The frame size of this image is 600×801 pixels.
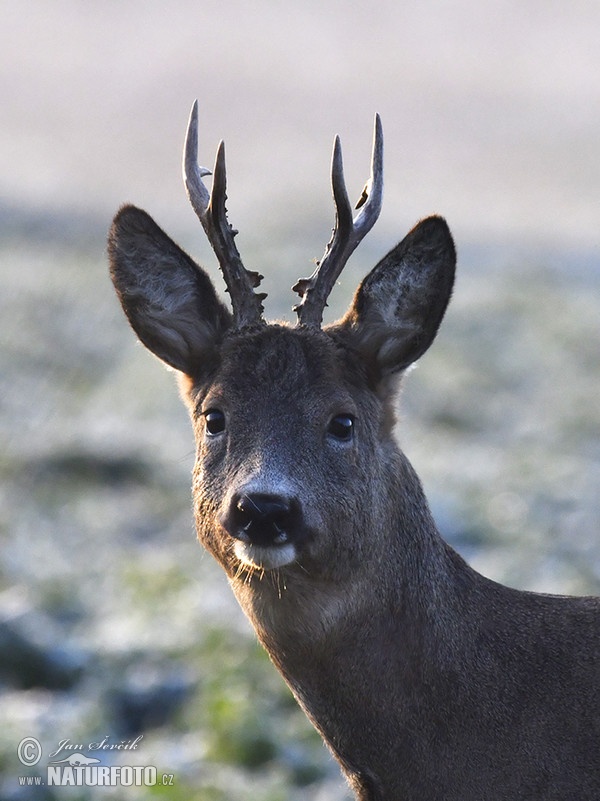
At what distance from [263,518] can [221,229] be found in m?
1.32

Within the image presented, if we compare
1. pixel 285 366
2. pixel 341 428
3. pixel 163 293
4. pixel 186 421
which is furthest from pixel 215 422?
pixel 186 421

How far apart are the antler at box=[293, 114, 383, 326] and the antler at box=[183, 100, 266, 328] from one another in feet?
0.63

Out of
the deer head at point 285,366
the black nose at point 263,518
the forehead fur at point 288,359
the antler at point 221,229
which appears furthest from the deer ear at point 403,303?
the black nose at point 263,518

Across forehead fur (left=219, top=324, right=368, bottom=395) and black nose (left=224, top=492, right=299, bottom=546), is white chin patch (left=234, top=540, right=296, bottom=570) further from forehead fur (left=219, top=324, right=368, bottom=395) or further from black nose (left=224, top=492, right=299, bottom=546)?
forehead fur (left=219, top=324, right=368, bottom=395)

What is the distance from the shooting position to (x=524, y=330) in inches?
781

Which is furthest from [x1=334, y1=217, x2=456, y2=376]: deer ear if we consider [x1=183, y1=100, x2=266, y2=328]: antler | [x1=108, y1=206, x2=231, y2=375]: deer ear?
[x1=108, y1=206, x2=231, y2=375]: deer ear

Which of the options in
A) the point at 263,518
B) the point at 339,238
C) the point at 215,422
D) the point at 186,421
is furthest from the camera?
the point at 186,421

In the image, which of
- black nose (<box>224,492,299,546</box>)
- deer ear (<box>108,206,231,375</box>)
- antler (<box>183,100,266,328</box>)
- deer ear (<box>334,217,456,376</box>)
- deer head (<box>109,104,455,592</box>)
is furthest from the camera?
deer ear (<box>108,206,231,375</box>)

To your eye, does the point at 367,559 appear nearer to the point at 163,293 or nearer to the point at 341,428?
the point at 341,428

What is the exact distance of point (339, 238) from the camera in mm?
6348

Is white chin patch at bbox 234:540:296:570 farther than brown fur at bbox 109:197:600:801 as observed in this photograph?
No

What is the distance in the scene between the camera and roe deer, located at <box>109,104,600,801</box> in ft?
19.1

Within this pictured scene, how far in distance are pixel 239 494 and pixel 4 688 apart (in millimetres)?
4078

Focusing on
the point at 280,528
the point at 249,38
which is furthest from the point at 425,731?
the point at 249,38
